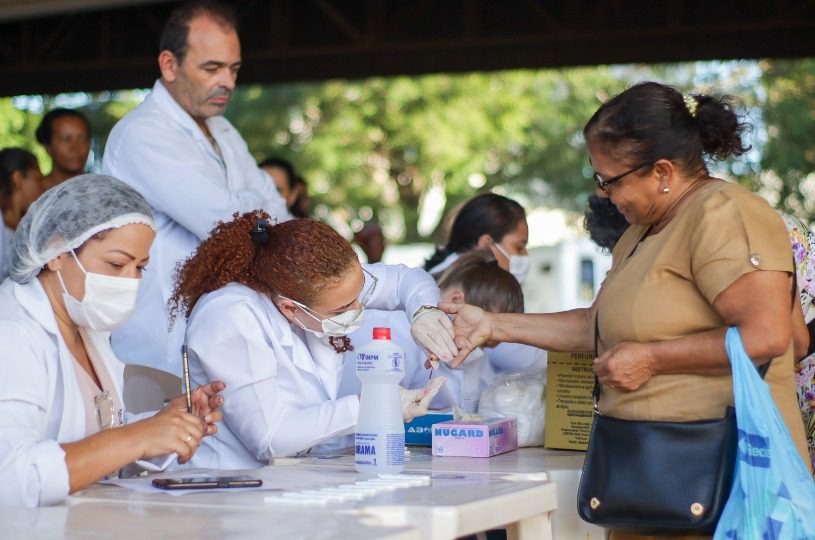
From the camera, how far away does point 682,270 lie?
7.80 ft

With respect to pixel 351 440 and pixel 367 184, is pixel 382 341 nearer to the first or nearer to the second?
pixel 351 440

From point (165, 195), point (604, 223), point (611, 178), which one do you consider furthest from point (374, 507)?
point (604, 223)

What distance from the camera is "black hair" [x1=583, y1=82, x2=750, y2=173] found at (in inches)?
96.3

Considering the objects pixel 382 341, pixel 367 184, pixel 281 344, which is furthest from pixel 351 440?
pixel 367 184

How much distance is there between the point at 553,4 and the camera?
27.8 feet

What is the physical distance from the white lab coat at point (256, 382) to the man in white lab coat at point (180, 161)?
659 millimetres

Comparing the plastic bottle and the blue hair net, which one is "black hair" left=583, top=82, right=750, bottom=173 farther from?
the blue hair net

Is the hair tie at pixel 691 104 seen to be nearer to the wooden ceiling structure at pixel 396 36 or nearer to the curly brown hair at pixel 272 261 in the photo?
the curly brown hair at pixel 272 261

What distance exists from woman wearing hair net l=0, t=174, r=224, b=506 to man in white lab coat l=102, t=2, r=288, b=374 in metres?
0.91

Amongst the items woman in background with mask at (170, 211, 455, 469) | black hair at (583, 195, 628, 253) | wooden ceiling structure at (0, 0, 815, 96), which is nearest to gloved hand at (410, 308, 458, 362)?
woman in background with mask at (170, 211, 455, 469)

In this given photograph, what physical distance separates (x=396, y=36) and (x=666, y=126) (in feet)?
22.0

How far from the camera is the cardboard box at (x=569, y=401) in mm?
3090

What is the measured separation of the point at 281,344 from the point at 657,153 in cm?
105

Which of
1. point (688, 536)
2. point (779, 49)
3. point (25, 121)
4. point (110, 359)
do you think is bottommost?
point (688, 536)
